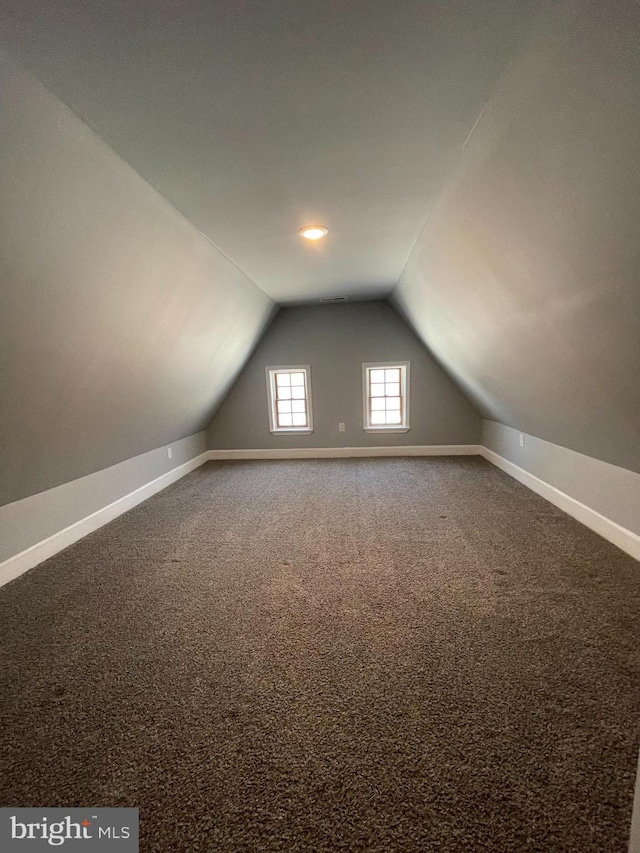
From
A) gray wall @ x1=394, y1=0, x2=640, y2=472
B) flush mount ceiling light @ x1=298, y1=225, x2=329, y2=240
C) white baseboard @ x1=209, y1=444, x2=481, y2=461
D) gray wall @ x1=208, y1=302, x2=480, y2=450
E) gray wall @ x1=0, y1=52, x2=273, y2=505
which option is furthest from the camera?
white baseboard @ x1=209, y1=444, x2=481, y2=461

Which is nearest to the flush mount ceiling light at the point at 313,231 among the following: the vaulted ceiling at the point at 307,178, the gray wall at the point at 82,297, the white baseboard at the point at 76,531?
the vaulted ceiling at the point at 307,178

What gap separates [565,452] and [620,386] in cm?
150

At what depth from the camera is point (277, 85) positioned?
4.22ft

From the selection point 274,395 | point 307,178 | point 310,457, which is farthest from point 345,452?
point 307,178

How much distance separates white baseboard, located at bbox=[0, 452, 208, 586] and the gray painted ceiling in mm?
2444

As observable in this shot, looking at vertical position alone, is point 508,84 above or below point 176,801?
above

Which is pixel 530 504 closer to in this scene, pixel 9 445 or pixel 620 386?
pixel 620 386

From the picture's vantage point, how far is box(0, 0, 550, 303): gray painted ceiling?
1039 mm

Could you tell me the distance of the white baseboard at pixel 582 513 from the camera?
2.49m

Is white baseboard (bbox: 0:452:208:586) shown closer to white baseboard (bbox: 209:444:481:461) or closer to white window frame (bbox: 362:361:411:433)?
white baseboard (bbox: 209:444:481:461)

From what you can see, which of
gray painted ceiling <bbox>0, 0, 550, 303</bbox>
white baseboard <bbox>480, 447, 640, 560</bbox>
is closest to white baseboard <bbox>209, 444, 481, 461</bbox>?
white baseboard <bbox>480, 447, 640, 560</bbox>

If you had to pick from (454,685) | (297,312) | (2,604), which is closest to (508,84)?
(454,685)

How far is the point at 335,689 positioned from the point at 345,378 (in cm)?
427

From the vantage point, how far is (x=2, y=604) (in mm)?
2168
